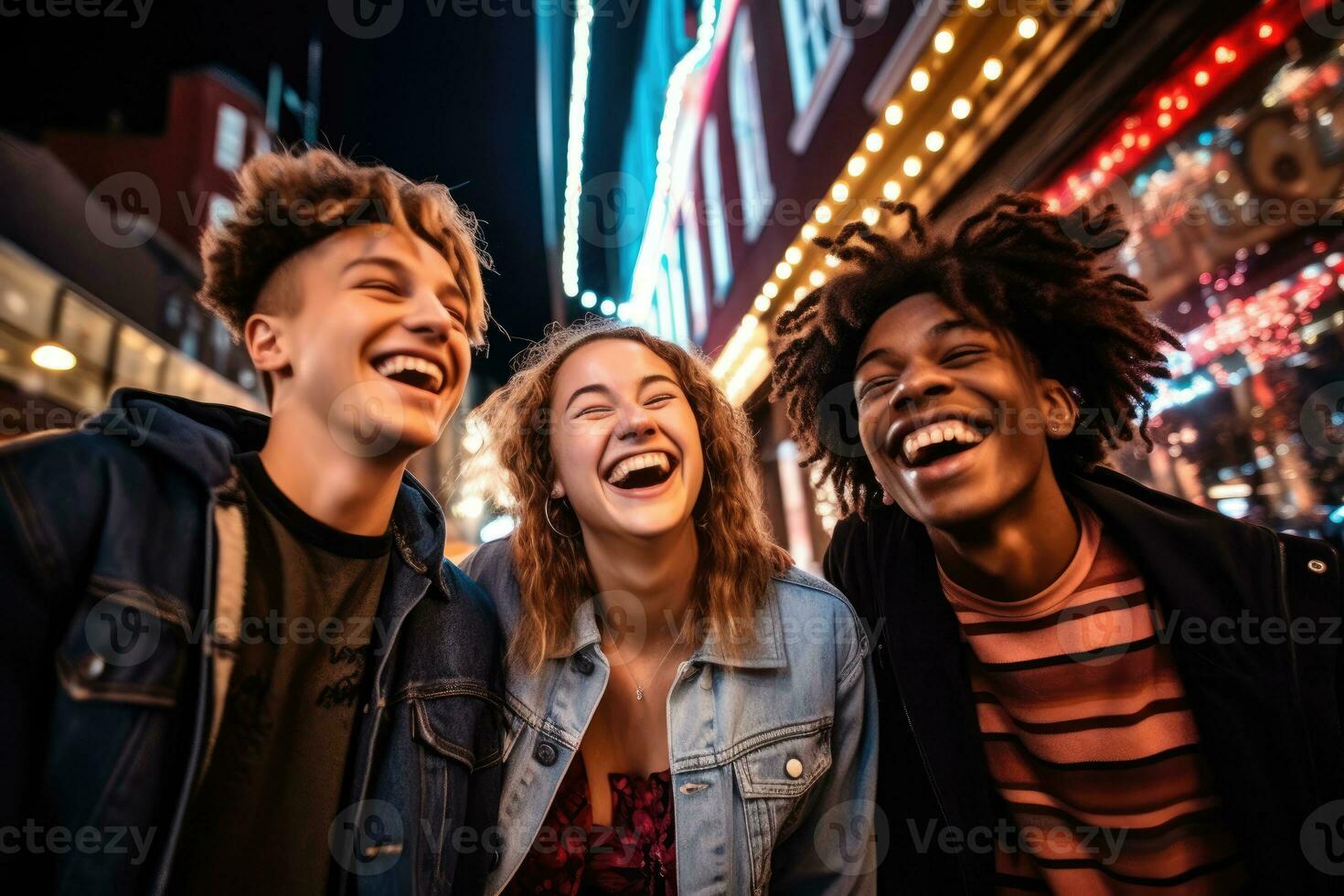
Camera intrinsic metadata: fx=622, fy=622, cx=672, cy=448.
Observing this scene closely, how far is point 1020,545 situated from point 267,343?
223 centimetres

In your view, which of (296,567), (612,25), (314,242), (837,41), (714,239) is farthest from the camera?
(612,25)

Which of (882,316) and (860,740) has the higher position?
(882,316)

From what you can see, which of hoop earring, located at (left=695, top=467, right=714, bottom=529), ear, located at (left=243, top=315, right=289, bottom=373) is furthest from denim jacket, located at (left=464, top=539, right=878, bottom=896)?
ear, located at (left=243, top=315, right=289, bottom=373)

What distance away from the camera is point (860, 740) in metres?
2.01

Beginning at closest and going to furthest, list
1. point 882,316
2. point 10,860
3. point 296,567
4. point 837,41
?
point 10,860 → point 296,567 → point 882,316 → point 837,41

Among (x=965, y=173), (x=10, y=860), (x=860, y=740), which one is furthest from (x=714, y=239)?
(x=10, y=860)

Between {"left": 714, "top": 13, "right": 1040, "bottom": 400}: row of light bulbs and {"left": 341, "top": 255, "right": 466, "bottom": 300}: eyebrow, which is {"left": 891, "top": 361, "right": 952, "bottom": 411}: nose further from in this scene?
{"left": 341, "top": 255, "right": 466, "bottom": 300}: eyebrow

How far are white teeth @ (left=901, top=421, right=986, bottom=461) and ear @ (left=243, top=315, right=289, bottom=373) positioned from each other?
180 cm

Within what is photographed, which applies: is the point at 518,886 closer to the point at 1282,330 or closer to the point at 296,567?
the point at 296,567

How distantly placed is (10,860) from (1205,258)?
13.5 feet

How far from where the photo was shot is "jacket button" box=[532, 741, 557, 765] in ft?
6.08

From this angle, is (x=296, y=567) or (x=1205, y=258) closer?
(x=296, y=567)

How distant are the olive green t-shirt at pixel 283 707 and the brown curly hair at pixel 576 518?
22.5 inches

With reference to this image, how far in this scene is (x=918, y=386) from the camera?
1.89m
